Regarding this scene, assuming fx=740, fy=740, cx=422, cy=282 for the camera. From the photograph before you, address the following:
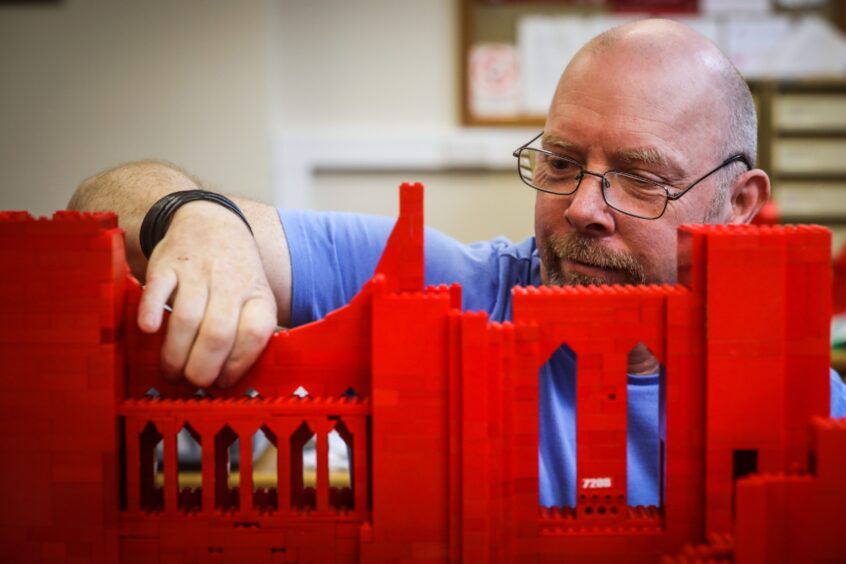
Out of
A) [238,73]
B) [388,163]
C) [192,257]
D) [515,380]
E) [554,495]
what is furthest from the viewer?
[388,163]

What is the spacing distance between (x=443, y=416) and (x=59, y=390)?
322 millimetres

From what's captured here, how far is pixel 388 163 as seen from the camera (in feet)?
8.75

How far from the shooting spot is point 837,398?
1122 mm

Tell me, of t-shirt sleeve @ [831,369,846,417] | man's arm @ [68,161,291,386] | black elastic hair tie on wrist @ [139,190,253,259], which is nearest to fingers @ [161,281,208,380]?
man's arm @ [68,161,291,386]

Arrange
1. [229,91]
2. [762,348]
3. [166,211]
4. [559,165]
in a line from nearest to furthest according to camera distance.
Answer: [762,348] → [166,211] → [559,165] → [229,91]

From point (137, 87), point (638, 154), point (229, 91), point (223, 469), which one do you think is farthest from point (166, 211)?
point (137, 87)

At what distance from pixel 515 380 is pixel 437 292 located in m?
0.10

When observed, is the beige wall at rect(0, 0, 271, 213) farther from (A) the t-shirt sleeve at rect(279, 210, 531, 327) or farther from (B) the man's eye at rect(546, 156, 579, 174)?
(B) the man's eye at rect(546, 156, 579, 174)

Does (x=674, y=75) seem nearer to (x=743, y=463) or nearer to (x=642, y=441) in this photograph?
(x=642, y=441)

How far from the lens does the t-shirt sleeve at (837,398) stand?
1104mm

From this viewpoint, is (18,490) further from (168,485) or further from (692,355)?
(692,355)

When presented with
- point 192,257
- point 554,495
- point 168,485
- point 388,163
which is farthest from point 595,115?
point 388,163

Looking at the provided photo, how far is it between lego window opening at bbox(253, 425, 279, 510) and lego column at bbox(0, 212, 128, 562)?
122 mm

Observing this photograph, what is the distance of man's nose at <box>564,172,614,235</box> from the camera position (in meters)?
1.10
